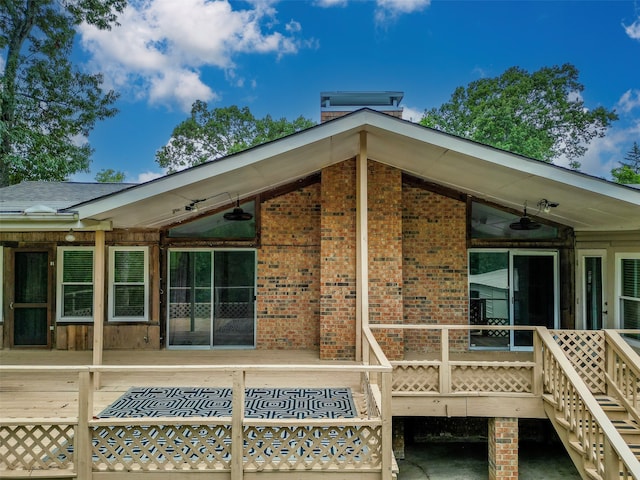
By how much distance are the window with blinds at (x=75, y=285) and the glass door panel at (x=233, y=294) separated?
2.38m

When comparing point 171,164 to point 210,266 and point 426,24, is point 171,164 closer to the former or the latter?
point 210,266

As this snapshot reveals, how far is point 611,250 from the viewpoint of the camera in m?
7.21

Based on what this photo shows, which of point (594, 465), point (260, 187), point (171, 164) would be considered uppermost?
point (171, 164)

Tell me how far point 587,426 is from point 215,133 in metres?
26.3

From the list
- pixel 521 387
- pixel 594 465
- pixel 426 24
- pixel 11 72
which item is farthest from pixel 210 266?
pixel 426 24

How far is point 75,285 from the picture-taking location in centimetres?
795

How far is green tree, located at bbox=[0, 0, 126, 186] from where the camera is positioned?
54.8ft

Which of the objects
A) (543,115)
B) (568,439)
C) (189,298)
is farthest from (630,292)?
(543,115)

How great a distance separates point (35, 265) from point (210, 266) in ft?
10.7

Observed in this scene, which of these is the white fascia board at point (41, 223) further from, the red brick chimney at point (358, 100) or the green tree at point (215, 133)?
the green tree at point (215, 133)

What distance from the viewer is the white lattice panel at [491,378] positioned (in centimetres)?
584

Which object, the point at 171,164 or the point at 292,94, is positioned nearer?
the point at 171,164

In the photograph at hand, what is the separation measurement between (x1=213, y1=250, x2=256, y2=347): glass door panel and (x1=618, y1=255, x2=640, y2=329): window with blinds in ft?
20.7

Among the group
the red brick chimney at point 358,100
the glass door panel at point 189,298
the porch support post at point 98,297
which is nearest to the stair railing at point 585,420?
the glass door panel at point 189,298
